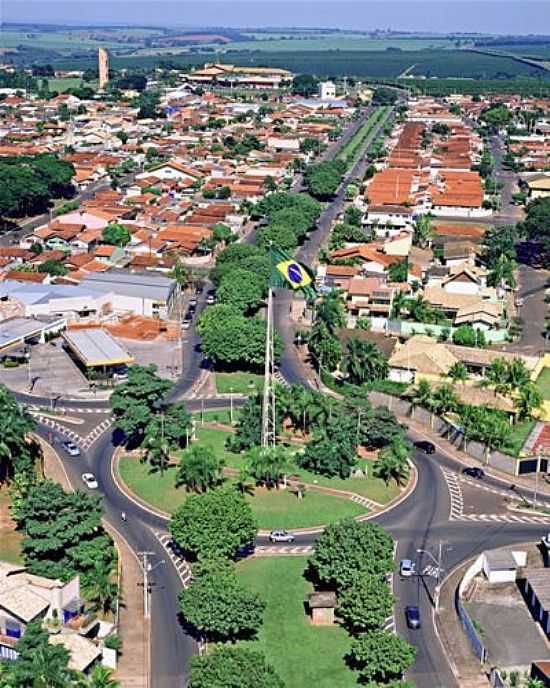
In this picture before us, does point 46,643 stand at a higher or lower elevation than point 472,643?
higher

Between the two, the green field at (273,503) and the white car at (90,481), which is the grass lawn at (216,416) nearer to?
the green field at (273,503)

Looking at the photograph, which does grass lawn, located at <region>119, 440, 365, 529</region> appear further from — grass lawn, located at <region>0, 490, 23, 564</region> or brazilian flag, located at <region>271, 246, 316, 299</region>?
brazilian flag, located at <region>271, 246, 316, 299</region>

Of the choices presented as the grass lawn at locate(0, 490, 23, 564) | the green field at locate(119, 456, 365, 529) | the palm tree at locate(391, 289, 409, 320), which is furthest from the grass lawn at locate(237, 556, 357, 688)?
the palm tree at locate(391, 289, 409, 320)

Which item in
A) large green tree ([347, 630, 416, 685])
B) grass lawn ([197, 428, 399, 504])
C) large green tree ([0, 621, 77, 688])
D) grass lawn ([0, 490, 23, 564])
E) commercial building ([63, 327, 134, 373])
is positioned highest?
large green tree ([0, 621, 77, 688])

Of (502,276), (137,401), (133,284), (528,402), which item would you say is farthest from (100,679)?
(502,276)

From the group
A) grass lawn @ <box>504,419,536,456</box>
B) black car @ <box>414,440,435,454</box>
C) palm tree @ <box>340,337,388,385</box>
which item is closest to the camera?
grass lawn @ <box>504,419,536,456</box>

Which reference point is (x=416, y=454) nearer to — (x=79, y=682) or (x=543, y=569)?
(x=543, y=569)

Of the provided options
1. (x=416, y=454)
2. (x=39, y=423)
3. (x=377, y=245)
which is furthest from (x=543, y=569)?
(x=377, y=245)
